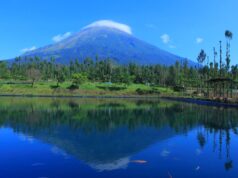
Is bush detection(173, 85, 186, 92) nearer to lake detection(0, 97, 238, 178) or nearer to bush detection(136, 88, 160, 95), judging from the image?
bush detection(136, 88, 160, 95)

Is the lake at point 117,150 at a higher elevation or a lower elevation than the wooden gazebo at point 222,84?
lower

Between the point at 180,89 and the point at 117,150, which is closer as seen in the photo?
the point at 117,150

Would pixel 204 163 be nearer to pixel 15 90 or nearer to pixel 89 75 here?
pixel 15 90

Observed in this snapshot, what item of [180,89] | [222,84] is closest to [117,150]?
[222,84]

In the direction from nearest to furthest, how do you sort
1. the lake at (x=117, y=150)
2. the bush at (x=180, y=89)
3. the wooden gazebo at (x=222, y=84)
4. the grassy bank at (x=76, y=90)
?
1. the lake at (x=117, y=150)
2. the wooden gazebo at (x=222, y=84)
3. the grassy bank at (x=76, y=90)
4. the bush at (x=180, y=89)

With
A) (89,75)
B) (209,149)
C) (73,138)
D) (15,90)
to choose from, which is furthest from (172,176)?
(89,75)

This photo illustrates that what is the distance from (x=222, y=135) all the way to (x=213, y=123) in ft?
18.4

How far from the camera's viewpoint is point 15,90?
71.2m

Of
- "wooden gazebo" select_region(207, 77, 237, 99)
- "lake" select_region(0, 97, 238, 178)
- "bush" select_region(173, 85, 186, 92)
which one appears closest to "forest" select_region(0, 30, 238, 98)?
"bush" select_region(173, 85, 186, 92)

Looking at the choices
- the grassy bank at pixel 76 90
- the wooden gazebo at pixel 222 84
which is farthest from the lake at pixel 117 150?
the grassy bank at pixel 76 90

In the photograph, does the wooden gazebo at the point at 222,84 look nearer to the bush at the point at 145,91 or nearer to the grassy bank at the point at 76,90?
the grassy bank at the point at 76,90

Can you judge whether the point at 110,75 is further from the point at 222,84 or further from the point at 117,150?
the point at 117,150

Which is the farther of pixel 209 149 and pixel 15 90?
pixel 15 90

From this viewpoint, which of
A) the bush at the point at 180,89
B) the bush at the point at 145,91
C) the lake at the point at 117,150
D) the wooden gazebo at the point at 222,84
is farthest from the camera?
the bush at the point at 180,89
